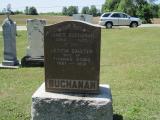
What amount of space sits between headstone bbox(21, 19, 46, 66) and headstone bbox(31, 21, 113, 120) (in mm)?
7195

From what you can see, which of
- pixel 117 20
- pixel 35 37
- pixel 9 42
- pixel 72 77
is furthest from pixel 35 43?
pixel 117 20

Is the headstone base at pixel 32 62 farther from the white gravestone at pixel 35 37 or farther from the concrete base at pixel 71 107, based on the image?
the concrete base at pixel 71 107

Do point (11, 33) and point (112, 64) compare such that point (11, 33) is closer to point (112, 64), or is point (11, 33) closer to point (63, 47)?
point (112, 64)

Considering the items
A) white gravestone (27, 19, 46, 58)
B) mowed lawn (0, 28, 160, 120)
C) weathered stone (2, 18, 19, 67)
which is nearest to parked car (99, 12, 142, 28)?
mowed lawn (0, 28, 160, 120)

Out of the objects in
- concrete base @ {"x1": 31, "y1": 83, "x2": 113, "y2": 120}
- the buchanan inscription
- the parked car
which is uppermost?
the buchanan inscription

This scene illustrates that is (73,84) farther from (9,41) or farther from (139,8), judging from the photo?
(139,8)

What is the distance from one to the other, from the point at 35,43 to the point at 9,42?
0.88 metres

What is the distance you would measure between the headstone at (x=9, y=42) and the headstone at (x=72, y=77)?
281 inches

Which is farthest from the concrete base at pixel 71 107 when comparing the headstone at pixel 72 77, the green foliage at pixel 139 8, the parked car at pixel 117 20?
the green foliage at pixel 139 8

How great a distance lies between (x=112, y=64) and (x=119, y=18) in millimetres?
27015

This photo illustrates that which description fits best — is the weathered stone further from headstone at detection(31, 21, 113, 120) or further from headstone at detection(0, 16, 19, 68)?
headstone at detection(31, 21, 113, 120)

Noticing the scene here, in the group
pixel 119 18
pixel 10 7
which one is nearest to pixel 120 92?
pixel 10 7

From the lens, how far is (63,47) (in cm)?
662

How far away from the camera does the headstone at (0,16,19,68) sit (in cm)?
1358
